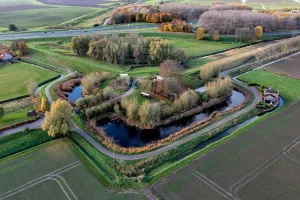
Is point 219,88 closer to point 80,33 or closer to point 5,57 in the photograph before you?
point 5,57

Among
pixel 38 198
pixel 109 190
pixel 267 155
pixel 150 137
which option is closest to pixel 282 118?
pixel 267 155

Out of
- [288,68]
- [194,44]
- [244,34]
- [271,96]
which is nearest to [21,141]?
[271,96]

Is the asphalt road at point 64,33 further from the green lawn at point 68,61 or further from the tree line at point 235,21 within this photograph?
the tree line at point 235,21

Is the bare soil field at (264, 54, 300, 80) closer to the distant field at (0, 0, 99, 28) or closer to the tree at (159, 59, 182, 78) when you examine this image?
the tree at (159, 59, 182, 78)

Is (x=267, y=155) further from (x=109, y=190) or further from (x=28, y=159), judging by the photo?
(x=28, y=159)

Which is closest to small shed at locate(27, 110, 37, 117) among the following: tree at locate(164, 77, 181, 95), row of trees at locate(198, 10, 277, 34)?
tree at locate(164, 77, 181, 95)

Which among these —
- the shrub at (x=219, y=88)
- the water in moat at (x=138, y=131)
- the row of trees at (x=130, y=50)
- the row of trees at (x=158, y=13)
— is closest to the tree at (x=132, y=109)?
the water in moat at (x=138, y=131)
